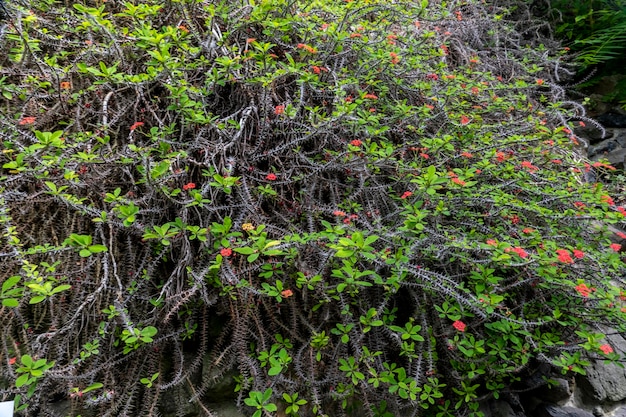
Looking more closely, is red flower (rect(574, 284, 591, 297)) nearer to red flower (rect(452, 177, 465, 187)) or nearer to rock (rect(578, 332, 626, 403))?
red flower (rect(452, 177, 465, 187))

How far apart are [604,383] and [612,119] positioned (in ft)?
9.33

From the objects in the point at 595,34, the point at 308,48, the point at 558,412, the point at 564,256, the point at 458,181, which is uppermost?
the point at 595,34

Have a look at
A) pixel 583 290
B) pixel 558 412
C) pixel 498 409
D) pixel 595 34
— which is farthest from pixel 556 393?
pixel 595 34

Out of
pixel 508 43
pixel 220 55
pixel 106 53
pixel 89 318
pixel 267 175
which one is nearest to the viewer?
pixel 89 318

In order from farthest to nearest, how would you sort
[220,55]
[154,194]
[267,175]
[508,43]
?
[508,43]
[220,55]
[267,175]
[154,194]

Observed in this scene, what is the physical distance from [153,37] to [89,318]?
Answer: 1325 mm

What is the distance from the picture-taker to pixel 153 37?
5.46 ft

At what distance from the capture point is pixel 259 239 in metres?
1.37

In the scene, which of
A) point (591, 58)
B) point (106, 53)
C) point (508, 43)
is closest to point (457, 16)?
point (508, 43)

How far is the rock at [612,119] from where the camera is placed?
354cm

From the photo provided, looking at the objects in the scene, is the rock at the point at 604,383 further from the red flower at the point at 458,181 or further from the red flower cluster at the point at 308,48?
the red flower cluster at the point at 308,48

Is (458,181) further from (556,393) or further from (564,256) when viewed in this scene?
(556,393)

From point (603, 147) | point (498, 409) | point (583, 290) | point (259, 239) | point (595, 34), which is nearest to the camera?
point (259, 239)

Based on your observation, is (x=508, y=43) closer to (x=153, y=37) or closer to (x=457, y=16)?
(x=457, y=16)
